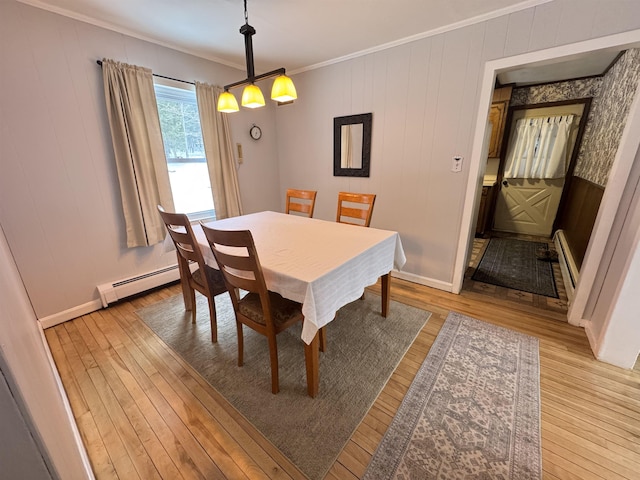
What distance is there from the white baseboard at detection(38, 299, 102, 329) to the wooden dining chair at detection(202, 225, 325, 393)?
1700mm

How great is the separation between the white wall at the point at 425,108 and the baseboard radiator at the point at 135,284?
6.67ft

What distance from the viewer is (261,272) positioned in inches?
52.6

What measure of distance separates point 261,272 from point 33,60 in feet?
7.84

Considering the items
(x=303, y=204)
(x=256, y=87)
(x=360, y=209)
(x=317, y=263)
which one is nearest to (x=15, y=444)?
(x=317, y=263)

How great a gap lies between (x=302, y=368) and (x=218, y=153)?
2.52m

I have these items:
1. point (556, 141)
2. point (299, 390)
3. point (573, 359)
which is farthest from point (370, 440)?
point (556, 141)

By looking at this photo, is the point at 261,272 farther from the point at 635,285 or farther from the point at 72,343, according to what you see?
the point at 635,285

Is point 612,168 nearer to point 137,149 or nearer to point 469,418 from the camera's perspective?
point 469,418

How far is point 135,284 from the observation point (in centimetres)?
254

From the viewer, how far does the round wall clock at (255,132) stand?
11.1 ft

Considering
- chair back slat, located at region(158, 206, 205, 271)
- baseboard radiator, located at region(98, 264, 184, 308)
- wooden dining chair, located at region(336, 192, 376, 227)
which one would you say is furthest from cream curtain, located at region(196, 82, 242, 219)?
wooden dining chair, located at region(336, 192, 376, 227)

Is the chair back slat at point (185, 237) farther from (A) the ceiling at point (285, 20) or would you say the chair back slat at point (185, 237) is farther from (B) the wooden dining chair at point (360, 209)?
(A) the ceiling at point (285, 20)

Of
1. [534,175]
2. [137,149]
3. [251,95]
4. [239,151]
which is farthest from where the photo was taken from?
[534,175]

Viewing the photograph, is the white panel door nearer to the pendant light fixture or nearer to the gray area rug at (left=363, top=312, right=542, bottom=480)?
the gray area rug at (left=363, top=312, right=542, bottom=480)
